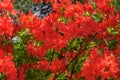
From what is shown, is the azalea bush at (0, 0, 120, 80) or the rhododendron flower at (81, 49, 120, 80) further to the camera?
the azalea bush at (0, 0, 120, 80)

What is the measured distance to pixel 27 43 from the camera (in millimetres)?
4449

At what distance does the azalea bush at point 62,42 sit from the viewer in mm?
3615

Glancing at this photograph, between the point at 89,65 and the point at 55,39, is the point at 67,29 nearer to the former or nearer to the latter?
the point at 55,39

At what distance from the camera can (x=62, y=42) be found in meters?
3.94

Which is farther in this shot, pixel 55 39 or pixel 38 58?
pixel 38 58

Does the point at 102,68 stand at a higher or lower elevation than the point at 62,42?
lower

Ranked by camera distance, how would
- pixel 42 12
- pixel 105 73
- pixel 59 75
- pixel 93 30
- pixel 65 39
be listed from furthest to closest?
pixel 42 12 → pixel 59 75 → pixel 65 39 → pixel 93 30 → pixel 105 73

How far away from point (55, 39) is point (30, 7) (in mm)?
6665

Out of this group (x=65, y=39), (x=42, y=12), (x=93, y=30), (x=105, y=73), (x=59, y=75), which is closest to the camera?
(x=105, y=73)

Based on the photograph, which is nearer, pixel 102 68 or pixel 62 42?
pixel 102 68

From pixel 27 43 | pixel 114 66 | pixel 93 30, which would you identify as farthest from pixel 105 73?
pixel 27 43

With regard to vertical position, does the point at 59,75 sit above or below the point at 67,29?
below

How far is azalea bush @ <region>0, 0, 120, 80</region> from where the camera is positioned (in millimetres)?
3615

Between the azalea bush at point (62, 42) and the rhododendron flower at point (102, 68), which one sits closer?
the rhododendron flower at point (102, 68)
